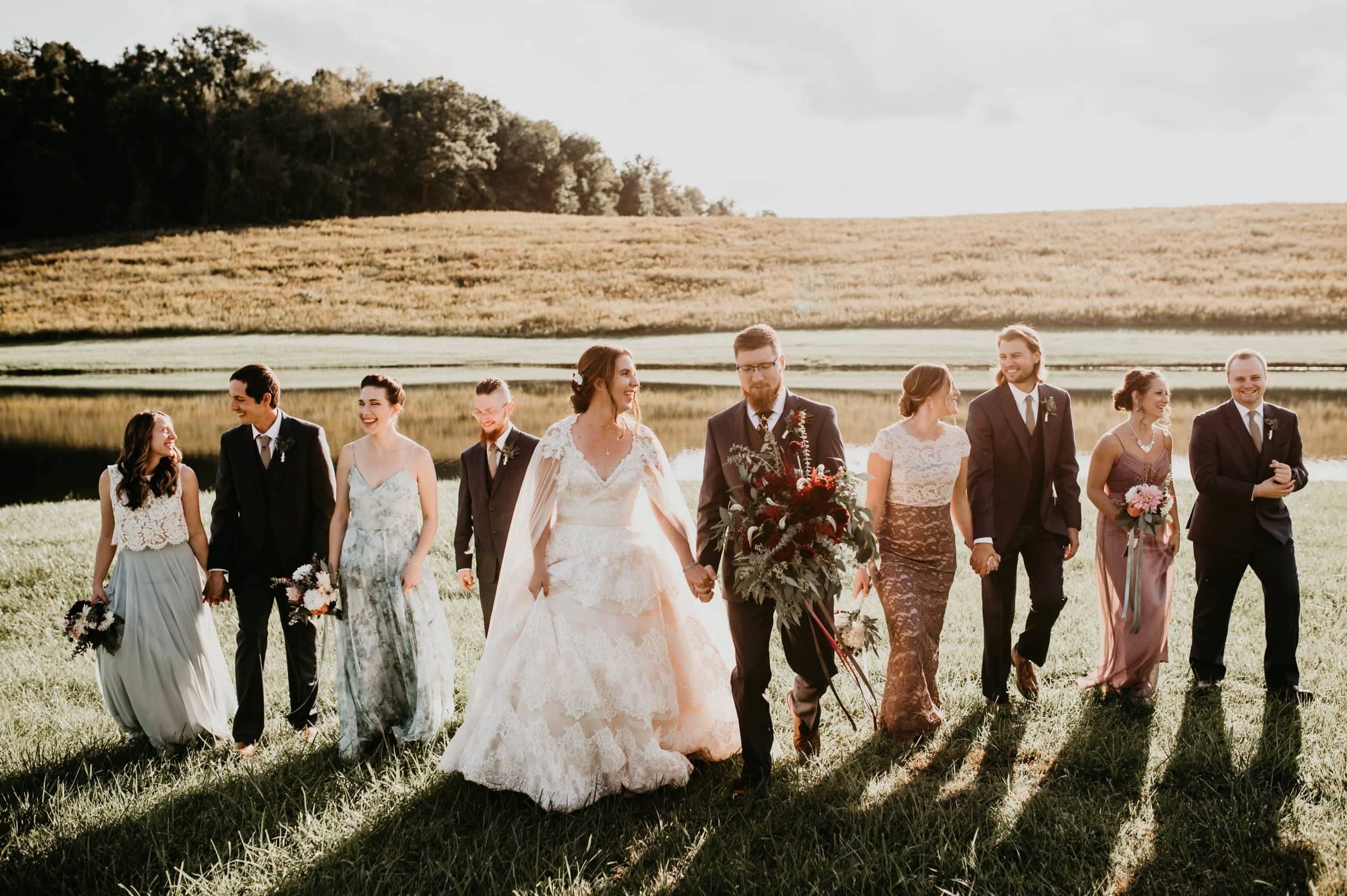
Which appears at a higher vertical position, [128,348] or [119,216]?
[119,216]

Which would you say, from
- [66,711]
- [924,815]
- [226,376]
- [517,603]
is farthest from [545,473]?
[226,376]

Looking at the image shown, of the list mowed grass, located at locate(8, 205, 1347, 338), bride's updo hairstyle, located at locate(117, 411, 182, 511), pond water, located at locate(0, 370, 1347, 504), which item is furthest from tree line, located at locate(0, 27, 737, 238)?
bride's updo hairstyle, located at locate(117, 411, 182, 511)

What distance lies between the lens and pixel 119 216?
41500 millimetres

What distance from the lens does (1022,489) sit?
554 cm

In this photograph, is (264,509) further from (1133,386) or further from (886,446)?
(1133,386)

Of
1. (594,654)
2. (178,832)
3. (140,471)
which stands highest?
(140,471)

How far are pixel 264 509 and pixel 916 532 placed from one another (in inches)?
158

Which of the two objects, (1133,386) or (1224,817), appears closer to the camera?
(1224,817)

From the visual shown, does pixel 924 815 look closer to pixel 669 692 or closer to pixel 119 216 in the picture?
pixel 669 692

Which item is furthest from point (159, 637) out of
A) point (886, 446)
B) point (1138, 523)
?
point (1138, 523)

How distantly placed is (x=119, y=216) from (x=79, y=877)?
1848 inches

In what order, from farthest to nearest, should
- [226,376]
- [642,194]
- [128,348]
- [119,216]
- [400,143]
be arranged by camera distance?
[642,194] < [400,143] < [119,216] < [128,348] < [226,376]

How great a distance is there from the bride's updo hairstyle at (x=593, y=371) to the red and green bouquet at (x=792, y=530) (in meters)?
0.79

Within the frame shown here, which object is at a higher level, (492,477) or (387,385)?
(387,385)
